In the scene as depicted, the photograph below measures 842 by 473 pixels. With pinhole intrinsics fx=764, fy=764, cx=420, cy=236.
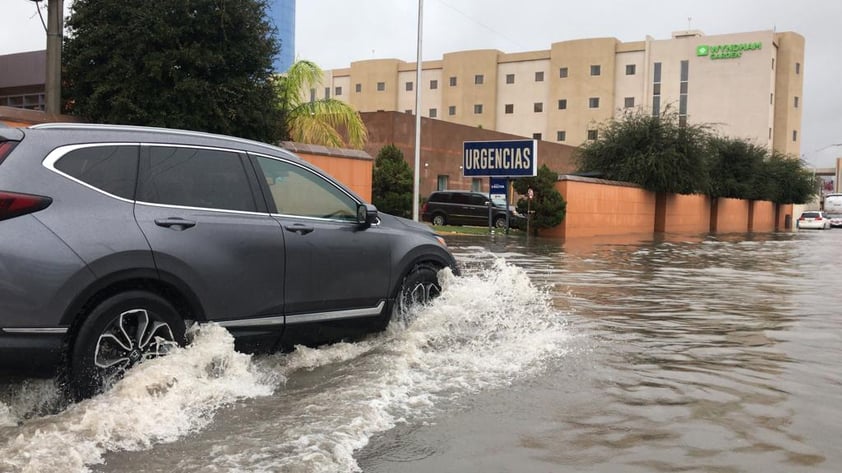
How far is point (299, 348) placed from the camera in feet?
20.1

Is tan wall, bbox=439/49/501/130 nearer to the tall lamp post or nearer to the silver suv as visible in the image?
the tall lamp post

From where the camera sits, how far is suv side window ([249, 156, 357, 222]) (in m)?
5.81

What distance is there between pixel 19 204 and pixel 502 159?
23.2 meters

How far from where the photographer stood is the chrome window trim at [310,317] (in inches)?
207

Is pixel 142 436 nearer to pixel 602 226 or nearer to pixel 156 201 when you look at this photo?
pixel 156 201

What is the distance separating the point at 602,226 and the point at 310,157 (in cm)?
1711

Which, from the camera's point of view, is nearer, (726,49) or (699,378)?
(699,378)

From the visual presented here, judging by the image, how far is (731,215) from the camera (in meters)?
50.1

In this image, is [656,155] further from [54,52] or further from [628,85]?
[628,85]

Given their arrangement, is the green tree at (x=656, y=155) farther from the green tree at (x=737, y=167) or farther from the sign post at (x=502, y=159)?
the green tree at (x=737, y=167)

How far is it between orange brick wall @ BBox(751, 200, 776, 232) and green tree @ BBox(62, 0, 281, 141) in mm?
46066

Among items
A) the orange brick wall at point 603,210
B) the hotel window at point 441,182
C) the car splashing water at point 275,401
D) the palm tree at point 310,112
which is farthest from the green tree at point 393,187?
the car splashing water at point 275,401

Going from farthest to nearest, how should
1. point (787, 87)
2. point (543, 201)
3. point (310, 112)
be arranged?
point (787, 87)
point (543, 201)
point (310, 112)

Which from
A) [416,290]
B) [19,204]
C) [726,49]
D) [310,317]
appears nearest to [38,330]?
[19,204]
